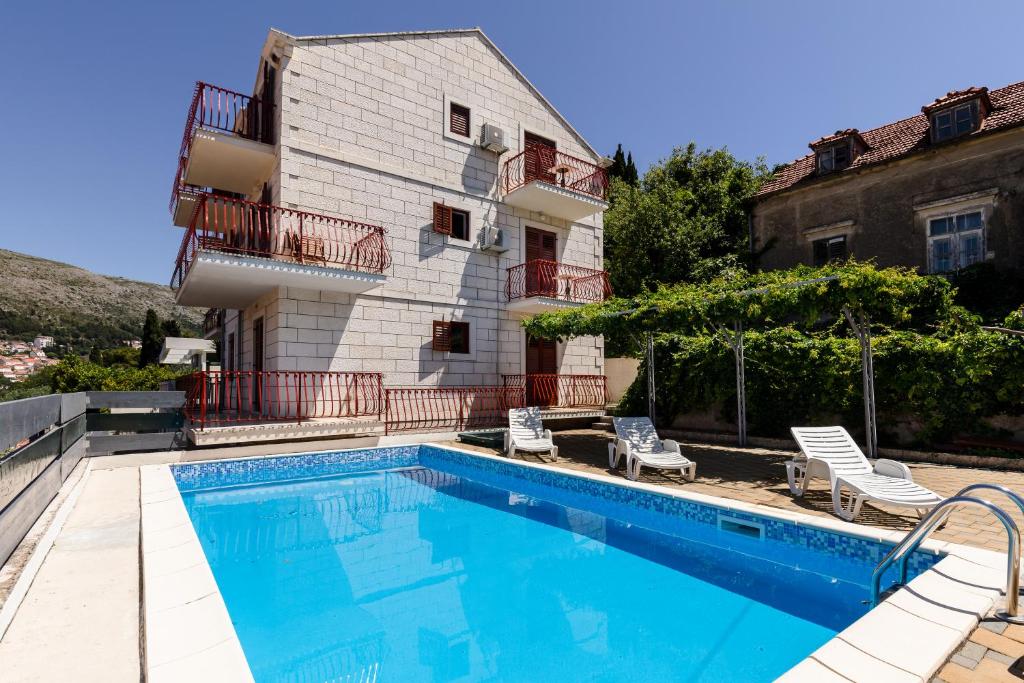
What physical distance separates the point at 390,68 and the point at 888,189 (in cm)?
1457

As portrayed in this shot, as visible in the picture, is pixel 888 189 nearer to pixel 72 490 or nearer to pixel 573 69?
pixel 573 69

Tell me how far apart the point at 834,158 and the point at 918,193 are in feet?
9.15

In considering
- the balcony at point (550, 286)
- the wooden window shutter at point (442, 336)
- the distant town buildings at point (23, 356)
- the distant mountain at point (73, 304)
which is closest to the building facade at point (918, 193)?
the balcony at point (550, 286)

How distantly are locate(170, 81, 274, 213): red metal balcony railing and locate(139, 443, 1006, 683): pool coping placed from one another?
32.7 ft

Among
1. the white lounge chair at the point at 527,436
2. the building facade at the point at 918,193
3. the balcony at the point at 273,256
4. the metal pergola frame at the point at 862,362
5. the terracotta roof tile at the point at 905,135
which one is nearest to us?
the metal pergola frame at the point at 862,362

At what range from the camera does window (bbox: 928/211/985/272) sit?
43.9ft

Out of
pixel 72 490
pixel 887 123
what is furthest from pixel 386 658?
pixel 887 123

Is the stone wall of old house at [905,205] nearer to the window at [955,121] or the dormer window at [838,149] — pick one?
the window at [955,121]

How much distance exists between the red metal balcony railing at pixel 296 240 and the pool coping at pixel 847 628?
7011 mm

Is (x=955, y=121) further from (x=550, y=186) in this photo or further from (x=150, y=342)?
(x=150, y=342)

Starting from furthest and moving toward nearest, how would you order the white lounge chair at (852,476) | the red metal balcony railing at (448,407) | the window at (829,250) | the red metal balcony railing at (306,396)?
the window at (829,250) < the red metal balcony railing at (448,407) < the red metal balcony railing at (306,396) < the white lounge chair at (852,476)

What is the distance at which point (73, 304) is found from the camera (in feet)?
248

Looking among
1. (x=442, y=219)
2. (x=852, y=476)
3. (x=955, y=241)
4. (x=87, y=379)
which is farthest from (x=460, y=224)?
(x=955, y=241)

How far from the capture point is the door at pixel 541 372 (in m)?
14.5
